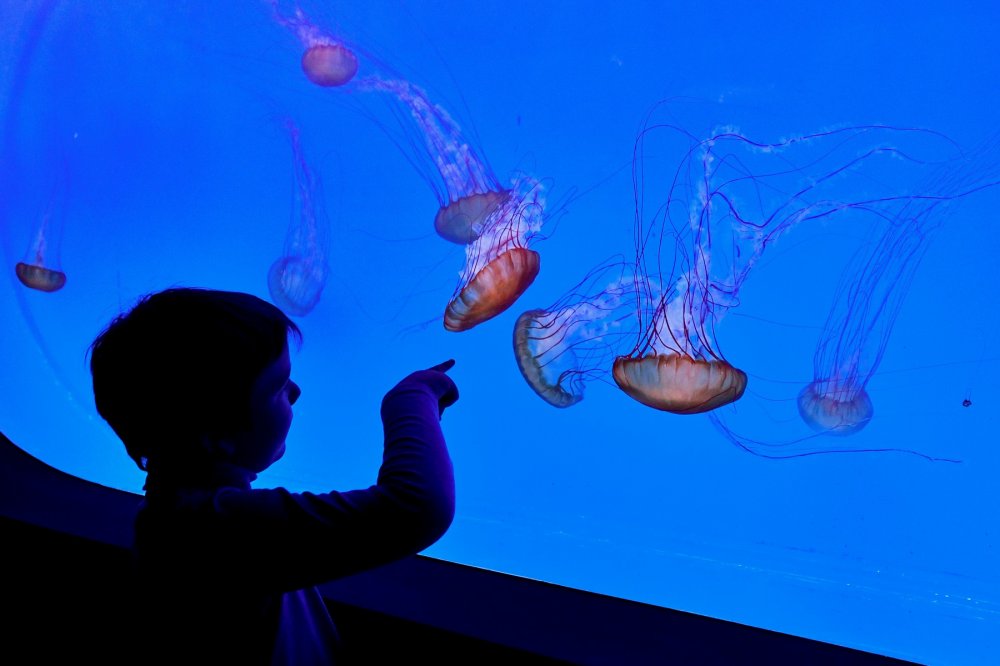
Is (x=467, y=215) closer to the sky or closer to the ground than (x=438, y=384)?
closer to the sky

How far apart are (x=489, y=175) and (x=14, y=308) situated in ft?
6.53

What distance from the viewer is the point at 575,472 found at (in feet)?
5.23

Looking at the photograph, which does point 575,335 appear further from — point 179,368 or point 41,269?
point 41,269

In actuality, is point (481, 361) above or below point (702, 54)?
below

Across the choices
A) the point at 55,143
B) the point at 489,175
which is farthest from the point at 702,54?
the point at 55,143

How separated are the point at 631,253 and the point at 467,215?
0.44 metres

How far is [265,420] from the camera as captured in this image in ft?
2.65

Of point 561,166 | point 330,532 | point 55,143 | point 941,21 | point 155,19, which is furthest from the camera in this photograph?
point 55,143

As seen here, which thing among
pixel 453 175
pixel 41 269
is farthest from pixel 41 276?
pixel 453 175

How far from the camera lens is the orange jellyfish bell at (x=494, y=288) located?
5.08 ft

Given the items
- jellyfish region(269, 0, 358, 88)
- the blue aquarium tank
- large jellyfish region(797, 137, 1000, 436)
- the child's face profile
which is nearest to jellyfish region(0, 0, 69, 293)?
the blue aquarium tank

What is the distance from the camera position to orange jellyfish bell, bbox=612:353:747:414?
55.6 inches

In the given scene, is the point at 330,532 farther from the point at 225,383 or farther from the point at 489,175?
the point at 489,175

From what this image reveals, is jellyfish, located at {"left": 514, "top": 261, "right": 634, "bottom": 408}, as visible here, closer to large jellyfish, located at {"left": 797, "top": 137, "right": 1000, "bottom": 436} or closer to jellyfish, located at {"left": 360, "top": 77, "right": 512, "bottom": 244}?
jellyfish, located at {"left": 360, "top": 77, "right": 512, "bottom": 244}
